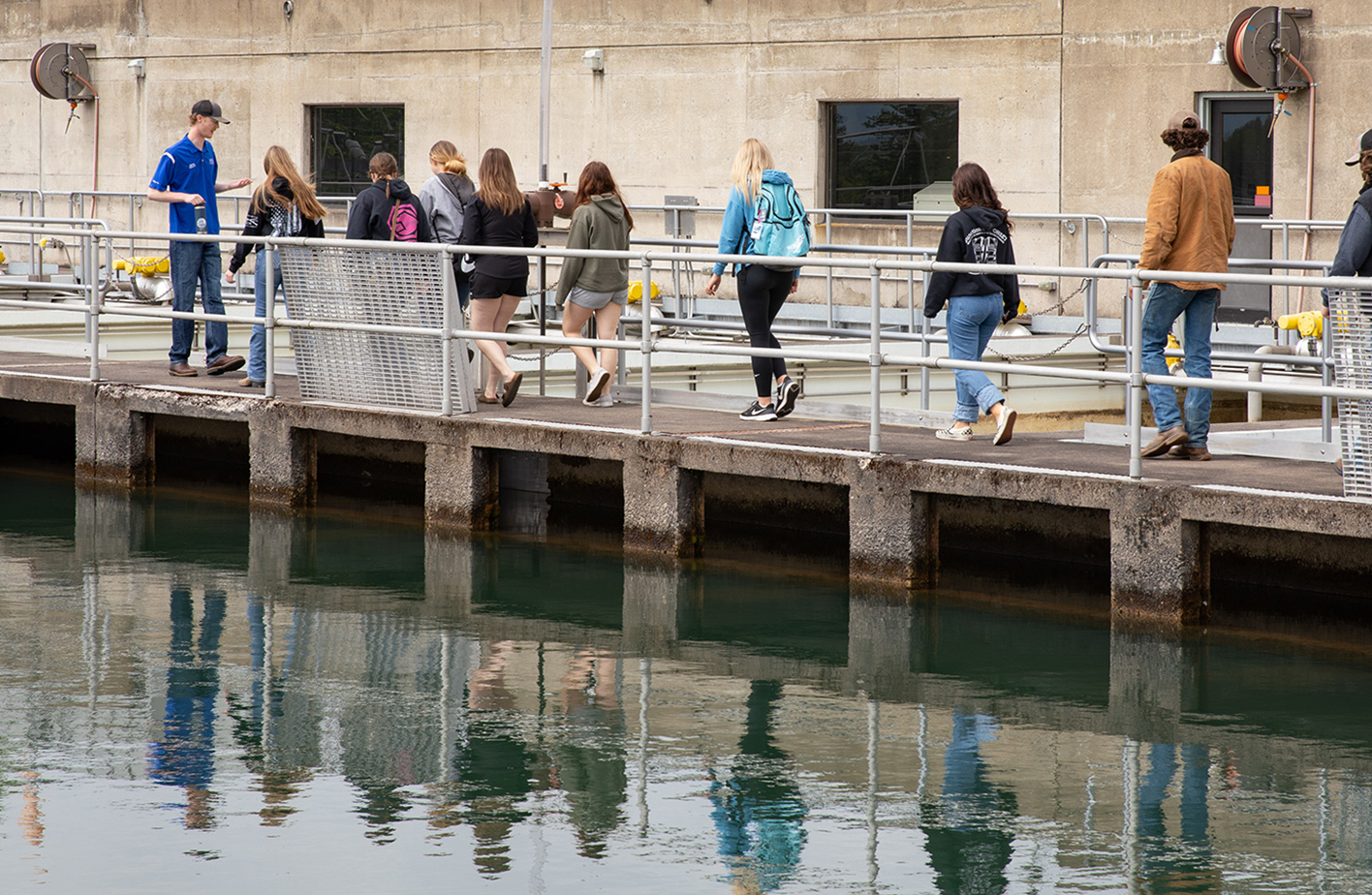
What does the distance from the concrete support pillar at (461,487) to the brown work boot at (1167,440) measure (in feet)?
13.4

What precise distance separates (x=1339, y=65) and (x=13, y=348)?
39.8 ft

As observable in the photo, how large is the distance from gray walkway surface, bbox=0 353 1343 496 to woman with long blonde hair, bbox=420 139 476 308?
3.09ft

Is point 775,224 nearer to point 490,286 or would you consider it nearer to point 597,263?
point 597,263

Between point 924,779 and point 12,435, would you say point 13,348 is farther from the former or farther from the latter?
point 924,779

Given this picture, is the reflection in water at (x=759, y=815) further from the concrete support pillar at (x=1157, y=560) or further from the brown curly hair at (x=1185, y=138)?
the brown curly hair at (x=1185, y=138)

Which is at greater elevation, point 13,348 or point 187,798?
point 13,348

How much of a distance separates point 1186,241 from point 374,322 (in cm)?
510

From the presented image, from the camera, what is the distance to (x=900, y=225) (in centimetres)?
2161

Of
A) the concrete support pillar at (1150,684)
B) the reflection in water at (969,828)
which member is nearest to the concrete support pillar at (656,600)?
the concrete support pillar at (1150,684)

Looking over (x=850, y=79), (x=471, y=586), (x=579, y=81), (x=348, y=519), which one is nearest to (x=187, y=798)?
(x=471, y=586)

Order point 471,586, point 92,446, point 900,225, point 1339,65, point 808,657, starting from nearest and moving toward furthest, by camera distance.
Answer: point 808,657
point 471,586
point 92,446
point 1339,65
point 900,225

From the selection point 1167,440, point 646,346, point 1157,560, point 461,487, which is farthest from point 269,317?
point 1157,560

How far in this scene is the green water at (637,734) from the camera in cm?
616

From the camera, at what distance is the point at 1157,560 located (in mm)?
9250
